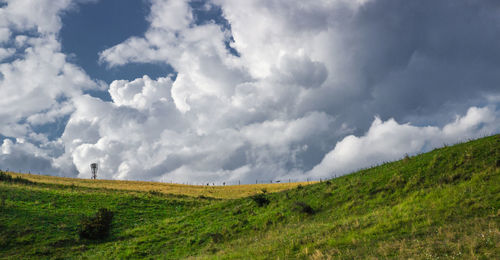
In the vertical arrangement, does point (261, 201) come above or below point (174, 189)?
below

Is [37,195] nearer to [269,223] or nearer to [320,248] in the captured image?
[269,223]

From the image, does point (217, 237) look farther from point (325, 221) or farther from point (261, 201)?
point (325, 221)

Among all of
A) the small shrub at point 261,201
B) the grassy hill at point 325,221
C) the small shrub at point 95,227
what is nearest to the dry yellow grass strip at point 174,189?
the grassy hill at point 325,221

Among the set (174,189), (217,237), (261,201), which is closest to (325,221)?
(217,237)

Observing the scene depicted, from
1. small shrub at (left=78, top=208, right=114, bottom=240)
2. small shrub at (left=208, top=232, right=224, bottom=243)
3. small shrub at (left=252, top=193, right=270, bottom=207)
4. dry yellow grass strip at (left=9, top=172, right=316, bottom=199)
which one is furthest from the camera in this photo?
dry yellow grass strip at (left=9, top=172, right=316, bottom=199)

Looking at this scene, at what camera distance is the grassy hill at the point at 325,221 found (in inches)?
611

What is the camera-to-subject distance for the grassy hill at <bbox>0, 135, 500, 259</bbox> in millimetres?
15508

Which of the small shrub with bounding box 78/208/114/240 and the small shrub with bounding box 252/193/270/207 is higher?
the small shrub with bounding box 252/193/270/207

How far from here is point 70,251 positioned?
30.5 metres

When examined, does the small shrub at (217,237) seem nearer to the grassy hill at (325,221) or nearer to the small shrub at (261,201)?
the grassy hill at (325,221)

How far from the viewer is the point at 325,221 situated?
2459cm

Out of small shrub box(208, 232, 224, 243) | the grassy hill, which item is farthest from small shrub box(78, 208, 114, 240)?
small shrub box(208, 232, 224, 243)

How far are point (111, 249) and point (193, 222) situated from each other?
8929 millimetres

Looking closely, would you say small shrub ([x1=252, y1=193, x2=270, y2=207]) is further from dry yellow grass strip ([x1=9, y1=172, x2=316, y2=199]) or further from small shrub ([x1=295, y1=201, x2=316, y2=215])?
dry yellow grass strip ([x1=9, y1=172, x2=316, y2=199])
